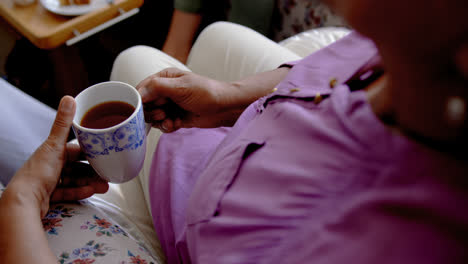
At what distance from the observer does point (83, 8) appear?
1.21m

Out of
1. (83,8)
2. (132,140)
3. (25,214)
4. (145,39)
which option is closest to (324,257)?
(132,140)

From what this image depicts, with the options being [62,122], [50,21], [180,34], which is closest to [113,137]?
[62,122]

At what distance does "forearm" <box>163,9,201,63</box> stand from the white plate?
44 cm

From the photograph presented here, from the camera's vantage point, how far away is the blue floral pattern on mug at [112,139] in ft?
1.75

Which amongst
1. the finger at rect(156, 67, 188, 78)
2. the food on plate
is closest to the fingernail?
the finger at rect(156, 67, 188, 78)

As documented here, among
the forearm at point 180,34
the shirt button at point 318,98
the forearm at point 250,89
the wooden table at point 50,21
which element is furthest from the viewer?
the forearm at point 180,34

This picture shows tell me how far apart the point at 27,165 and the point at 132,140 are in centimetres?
20

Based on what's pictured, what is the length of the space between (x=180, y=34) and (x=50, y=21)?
60 cm

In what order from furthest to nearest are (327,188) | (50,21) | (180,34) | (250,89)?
(180,34) < (50,21) < (250,89) < (327,188)

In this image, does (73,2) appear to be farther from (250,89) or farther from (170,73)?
(250,89)

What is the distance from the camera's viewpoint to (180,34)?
165 cm

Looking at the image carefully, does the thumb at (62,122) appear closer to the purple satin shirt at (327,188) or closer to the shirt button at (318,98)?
the purple satin shirt at (327,188)

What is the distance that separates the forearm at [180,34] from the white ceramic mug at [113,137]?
106 centimetres

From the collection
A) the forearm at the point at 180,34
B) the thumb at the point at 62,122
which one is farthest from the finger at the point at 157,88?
the forearm at the point at 180,34
